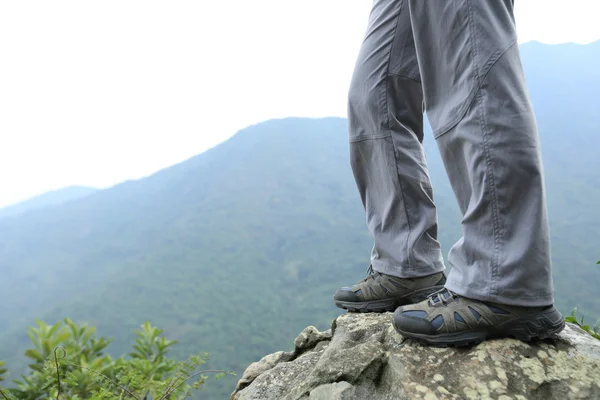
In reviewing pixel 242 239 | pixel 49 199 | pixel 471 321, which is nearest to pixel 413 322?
pixel 471 321

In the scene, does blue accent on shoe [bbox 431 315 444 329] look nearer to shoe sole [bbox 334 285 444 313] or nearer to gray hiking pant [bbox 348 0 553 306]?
gray hiking pant [bbox 348 0 553 306]

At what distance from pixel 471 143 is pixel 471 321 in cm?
48

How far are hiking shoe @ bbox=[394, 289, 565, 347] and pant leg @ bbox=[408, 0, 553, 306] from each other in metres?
0.04

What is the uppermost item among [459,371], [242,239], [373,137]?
[373,137]

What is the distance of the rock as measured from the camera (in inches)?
43.2

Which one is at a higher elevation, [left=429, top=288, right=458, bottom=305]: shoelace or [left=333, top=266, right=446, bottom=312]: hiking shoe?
[left=429, top=288, right=458, bottom=305]: shoelace

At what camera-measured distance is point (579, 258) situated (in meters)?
40.1

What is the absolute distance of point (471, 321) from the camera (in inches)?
46.1

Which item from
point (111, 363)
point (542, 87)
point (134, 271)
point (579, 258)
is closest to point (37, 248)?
point (134, 271)

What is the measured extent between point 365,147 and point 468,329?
737mm

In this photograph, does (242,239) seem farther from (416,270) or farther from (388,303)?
(416,270)

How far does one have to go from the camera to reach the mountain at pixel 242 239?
4597 cm

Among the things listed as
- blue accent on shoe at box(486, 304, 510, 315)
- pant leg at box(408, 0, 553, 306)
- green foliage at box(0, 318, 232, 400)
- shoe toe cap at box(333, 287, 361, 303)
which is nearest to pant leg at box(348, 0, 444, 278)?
shoe toe cap at box(333, 287, 361, 303)

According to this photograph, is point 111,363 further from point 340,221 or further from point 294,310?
point 340,221
